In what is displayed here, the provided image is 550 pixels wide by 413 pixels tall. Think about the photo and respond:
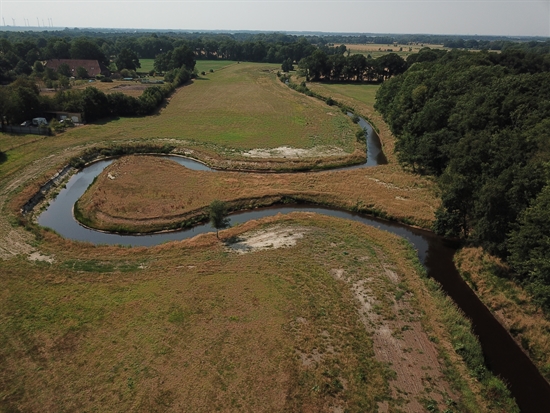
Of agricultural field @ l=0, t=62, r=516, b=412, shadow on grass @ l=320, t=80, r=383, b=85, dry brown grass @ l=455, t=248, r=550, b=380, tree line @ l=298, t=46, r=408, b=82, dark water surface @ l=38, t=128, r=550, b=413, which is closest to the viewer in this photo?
agricultural field @ l=0, t=62, r=516, b=412

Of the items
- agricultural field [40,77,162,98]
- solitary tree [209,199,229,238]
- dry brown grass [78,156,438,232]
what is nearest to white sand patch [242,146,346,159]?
dry brown grass [78,156,438,232]

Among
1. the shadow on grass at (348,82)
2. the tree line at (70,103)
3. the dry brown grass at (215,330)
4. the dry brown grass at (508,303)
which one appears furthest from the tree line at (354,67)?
the dry brown grass at (215,330)

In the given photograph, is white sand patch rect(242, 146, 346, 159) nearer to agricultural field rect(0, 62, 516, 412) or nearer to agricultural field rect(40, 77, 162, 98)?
agricultural field rect(0, 62, 516, 412)

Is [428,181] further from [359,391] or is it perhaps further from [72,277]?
[72,277]

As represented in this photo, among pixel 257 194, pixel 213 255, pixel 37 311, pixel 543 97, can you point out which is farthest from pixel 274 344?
pixel 543 97

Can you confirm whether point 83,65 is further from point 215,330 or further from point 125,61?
point 215,330
